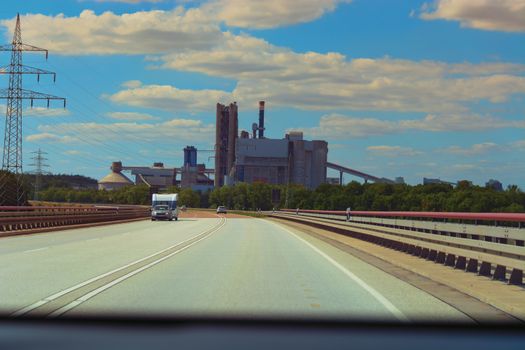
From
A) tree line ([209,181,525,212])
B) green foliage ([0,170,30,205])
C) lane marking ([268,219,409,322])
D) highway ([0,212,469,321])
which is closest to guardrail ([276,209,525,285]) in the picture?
highway ([0,212,469,321])

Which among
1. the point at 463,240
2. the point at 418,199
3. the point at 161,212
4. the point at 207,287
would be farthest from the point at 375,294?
the point at 418,199

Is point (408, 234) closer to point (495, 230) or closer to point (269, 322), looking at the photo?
point (495, 230)

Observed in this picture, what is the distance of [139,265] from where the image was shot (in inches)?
737

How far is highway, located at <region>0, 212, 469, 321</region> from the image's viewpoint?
34.8 feet

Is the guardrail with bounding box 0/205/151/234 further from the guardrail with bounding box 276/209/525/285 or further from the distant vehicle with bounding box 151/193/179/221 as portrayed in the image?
the guardrail with bounding box 276/209/525/285

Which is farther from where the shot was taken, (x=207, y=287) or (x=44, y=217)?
(x=44, y=217)

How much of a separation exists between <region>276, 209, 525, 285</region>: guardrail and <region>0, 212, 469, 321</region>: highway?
149 centimetres

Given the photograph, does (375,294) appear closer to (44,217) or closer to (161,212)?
(44,217)

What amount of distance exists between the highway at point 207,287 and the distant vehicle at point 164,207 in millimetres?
50811

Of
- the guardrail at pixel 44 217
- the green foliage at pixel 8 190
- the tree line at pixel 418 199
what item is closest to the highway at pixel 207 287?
the guardrail at pixel 44 217

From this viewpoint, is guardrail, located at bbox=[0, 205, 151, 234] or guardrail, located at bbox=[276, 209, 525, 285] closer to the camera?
guardrail, located at bbox=[276, 209, 525, 285]

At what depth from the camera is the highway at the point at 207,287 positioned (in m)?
10.6

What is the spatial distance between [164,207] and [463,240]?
198 feet

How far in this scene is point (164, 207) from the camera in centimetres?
7400
